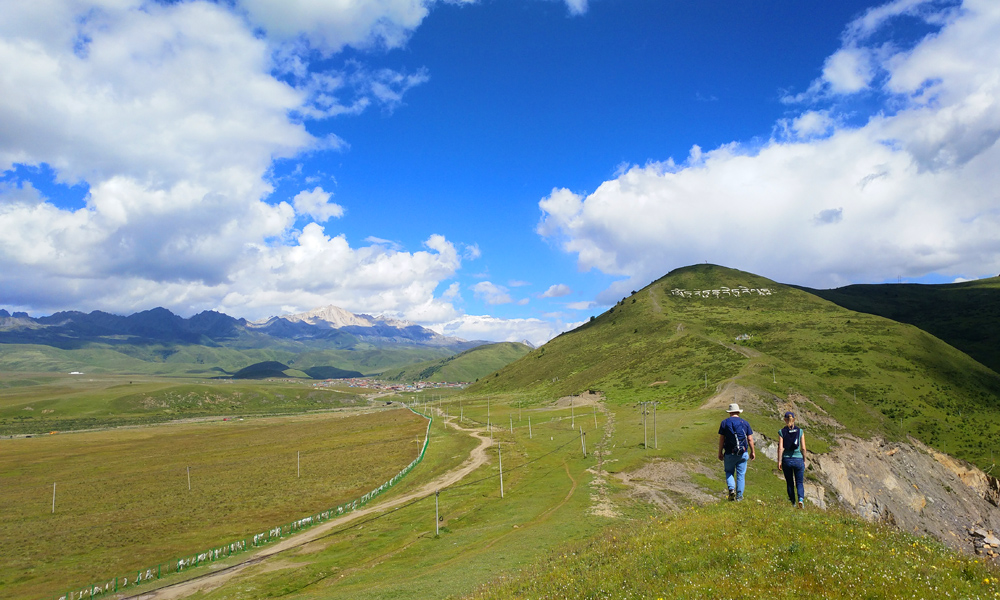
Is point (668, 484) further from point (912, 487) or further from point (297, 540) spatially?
point (912, 487)

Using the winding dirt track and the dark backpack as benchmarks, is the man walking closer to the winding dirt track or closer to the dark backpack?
the dark backpack

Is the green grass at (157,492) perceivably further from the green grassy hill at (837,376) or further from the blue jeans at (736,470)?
the green grassy hill at (837,376)

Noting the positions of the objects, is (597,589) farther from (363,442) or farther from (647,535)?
(363,442)

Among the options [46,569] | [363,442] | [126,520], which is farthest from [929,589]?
[363,442]

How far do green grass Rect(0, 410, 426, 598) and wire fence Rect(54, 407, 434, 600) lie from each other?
2.61 m

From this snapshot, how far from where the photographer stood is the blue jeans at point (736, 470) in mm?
21547


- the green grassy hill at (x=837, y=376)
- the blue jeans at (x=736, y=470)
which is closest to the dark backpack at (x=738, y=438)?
the blue jeans at (x=736, y=470)

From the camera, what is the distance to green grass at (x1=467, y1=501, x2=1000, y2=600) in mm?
12477

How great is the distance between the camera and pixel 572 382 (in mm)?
194750

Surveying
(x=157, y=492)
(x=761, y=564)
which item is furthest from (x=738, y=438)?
(x=157, y=492)

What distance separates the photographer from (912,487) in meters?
80.6

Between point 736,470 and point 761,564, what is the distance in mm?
8609

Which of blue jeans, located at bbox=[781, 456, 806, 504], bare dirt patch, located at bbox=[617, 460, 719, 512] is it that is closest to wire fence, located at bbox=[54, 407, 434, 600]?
bare dirt patch, located at bbox=[617, 460, 719, 512]

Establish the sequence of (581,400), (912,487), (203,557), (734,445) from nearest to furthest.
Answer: (734,445), (203,557), (912,487), (581,400)
